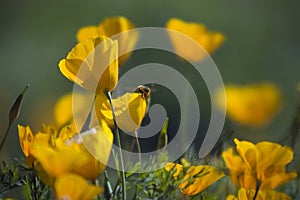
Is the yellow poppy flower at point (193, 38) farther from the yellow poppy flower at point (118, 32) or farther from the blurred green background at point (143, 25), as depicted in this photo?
the blurred green background at point (143, 25)

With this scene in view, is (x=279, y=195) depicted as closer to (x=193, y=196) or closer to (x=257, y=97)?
(x=193, y=196)

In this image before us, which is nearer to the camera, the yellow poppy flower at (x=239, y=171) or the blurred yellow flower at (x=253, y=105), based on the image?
the yellow poppy flower at (x=239, y=171)


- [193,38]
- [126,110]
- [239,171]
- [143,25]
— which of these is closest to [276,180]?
[239,171]

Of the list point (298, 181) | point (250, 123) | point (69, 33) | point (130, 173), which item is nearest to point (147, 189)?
point (130, 173)

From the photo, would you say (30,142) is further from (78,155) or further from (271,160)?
(271,160)

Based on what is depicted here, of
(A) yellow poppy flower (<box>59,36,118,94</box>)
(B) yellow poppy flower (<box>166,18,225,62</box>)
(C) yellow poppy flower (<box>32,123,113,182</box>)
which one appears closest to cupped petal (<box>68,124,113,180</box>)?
(C) yellow poppy flower (<box>32,123,113,182</box>)

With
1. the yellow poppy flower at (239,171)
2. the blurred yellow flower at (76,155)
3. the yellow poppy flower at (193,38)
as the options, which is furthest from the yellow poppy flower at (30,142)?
the yellow poppy flower at (193,38)
